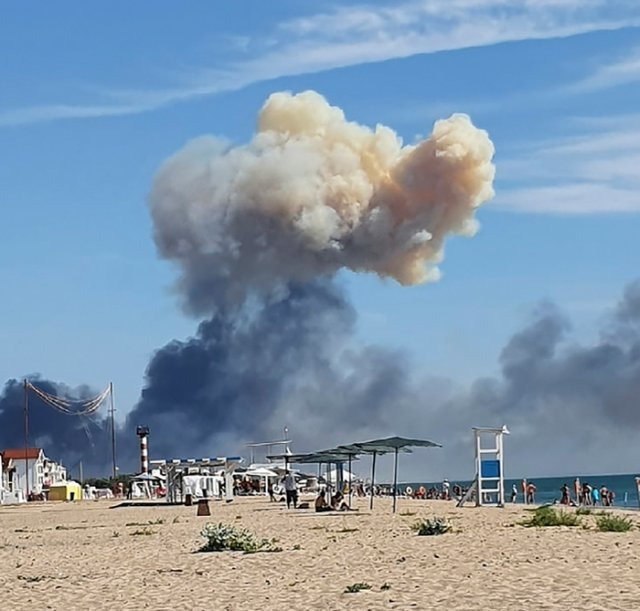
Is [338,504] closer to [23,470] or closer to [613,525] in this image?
[613,525]

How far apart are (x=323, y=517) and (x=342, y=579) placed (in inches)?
843

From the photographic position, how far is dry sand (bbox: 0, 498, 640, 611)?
1588 centimetres

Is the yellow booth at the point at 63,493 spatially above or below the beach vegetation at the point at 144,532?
below

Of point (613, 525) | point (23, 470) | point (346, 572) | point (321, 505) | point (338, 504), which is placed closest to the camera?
point (346, 572)

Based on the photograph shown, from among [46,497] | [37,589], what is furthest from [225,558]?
[46,497]

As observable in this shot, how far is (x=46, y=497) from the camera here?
108m

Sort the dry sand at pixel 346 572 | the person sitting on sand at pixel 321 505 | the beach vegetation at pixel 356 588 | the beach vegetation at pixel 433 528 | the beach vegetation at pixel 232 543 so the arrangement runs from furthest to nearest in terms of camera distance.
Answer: the person sitting on sand at pixel 321 505
the beach vegetation at pixel 433 528
the beach vegetation at pixel 232 543
the beach vegetation at pixel 356 588
the dry sand at pixel 346 572

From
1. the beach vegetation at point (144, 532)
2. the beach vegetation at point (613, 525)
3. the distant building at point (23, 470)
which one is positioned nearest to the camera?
the beach vegetation at point (613, 525)

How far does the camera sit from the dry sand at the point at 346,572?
52.1ft

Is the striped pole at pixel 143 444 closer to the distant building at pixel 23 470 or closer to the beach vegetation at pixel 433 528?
the distant building at pixel 23 470

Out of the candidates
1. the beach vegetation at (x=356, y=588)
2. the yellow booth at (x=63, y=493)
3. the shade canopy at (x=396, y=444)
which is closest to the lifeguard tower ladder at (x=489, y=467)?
the shade canopy at (x=396, y=444)

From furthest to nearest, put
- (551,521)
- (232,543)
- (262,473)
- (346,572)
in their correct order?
1. (262,473)
2. (551,521)
3. (232,543)
4. (346,572)

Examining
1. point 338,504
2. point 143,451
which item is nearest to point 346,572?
point 338,504

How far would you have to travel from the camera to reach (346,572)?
1955 centimetres
